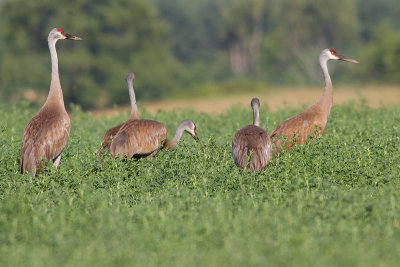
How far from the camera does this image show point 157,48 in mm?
48156

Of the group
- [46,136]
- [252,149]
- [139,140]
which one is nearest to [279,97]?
[139,140]

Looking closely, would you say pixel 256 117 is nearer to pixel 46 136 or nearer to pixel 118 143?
pixel 118 143

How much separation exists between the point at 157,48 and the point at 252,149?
1578 inches

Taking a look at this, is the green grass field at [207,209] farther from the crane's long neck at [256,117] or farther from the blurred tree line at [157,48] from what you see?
the blurred tree line at [157,48]

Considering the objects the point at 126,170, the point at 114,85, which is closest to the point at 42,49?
the point at 114,85

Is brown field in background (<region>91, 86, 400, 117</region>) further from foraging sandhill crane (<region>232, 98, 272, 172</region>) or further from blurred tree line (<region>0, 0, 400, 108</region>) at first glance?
foraging sandhill crane (<region>232, 98, 272, 172</region>)

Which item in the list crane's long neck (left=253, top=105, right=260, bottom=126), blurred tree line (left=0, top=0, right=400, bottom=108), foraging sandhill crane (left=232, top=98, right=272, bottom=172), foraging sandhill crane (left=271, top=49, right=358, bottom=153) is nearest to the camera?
foraging sandhill crane (left=232, top=98, right=272, bottom=172)

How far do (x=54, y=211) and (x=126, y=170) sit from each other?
7.09 feet

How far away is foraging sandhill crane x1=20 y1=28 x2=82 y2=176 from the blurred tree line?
27319 mm

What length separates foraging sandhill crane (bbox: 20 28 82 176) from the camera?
8.84m

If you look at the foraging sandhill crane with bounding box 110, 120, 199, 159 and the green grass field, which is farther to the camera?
the foraging sandhill crane with bounding box 110, 120, 199, 159

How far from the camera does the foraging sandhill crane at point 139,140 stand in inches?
372

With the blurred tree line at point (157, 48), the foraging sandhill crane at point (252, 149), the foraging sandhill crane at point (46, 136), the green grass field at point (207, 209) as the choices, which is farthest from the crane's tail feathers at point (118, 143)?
the blurred tree line at point (157, 48)

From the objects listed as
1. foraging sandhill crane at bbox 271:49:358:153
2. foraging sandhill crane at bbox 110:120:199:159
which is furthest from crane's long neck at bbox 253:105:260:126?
foraging sandhill crane at bbox 110:120:199:159
